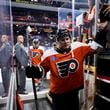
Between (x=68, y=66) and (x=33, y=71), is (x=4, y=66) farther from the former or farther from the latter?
(x=68, y=66)

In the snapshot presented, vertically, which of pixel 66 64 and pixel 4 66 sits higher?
pixel 4 66

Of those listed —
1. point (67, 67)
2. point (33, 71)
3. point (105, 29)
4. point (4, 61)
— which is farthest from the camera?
point (67, 67)

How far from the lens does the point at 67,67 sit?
2.04 meters

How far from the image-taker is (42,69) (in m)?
2.04

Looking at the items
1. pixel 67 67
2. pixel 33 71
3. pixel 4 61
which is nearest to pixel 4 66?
pixel 4 61

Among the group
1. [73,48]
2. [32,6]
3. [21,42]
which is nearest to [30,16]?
[32,6]

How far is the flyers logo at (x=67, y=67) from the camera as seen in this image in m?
2.05

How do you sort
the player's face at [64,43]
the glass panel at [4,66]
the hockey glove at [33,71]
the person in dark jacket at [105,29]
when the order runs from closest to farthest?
the glass panel at [4,66] → the person in dark jacket at [105,29] → the hockey glove at [33,71] → the player's face at [64,43]

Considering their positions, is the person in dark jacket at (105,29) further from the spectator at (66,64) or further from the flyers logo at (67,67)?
the flyers logo at (67,67)

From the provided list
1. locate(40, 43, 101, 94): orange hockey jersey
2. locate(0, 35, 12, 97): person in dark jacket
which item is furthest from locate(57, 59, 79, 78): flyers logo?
locate(0, 35, 12, 97): person in dark jacket

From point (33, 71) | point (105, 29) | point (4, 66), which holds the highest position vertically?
point (105, 29)

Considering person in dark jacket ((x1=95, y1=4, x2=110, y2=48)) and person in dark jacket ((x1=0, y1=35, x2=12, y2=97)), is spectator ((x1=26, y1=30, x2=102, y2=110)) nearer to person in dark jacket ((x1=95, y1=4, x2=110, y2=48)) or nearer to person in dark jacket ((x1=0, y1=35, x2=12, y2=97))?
person in dark jacket ((x1=95, y1=4, x2=110, y2=48))

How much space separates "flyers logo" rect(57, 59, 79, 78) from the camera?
2047 millimetres

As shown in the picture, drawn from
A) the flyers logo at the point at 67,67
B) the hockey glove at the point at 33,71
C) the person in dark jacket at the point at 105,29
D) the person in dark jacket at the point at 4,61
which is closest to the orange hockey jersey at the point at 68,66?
the flyers logo at the point at 67,67
